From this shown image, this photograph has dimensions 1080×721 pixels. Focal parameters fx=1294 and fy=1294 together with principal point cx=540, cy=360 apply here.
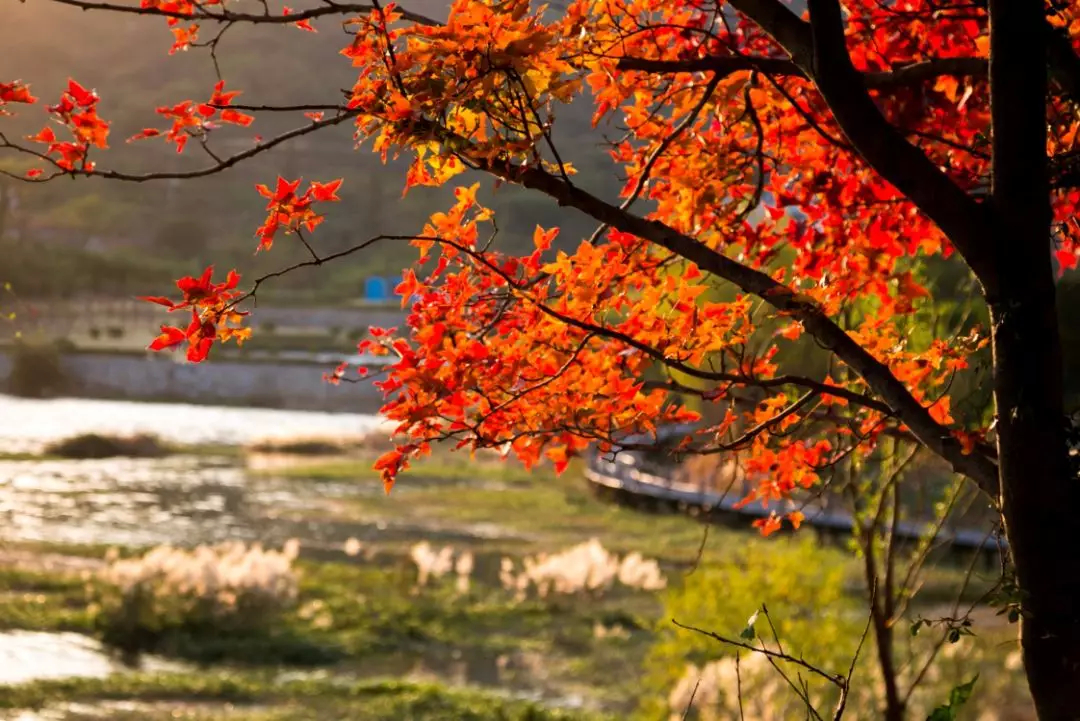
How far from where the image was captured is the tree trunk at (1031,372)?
9.18 feet

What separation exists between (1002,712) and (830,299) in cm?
Result: 462

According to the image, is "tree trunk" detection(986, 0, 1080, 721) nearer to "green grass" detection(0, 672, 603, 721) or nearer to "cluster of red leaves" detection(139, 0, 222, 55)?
"cluster of red leaves" detection(139, 0, 222, 55)

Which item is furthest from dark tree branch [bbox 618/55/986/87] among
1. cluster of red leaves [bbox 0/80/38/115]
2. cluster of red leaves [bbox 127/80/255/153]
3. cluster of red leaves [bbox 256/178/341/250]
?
cluster of red leaves [bbox 0/80/38/115]

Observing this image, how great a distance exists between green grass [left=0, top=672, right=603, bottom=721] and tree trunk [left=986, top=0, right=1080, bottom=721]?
6755mm

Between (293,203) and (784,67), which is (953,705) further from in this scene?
(293,203)

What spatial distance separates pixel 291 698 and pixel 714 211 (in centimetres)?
684

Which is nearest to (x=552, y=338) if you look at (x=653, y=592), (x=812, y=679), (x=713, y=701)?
(x=713, y=701)

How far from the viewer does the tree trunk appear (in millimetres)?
2797

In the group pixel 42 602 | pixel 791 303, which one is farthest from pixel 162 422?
pixel 791 303

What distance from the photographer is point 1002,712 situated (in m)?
7.30

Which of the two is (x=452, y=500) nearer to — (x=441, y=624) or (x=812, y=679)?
(x=441, y=624)

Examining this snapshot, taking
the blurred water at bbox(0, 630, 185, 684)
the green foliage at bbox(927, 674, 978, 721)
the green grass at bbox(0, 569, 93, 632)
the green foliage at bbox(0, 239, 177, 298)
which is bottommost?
the blurred water at bbox(0, 630, 185, 684)

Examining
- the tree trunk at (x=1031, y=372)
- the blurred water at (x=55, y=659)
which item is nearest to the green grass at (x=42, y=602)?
the blurred water at (x=55, y=659)

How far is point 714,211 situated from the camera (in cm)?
432
